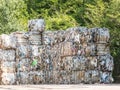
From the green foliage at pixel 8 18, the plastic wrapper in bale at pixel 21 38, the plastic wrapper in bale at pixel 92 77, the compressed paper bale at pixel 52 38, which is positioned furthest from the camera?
Result: the green foliage at pixel 8 18

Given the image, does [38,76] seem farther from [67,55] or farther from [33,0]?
[33,0]

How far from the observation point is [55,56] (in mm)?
25719

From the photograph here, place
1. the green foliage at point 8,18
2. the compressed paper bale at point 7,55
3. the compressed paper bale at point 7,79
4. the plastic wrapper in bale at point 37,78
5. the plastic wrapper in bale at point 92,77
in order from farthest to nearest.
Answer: the green foliage at point 8,18
the plastic wrapper in bale at point 37,78
the compressed paper bale at point 7,55
the compressed paper bale at point 7,79
the plastic wrapper in bale at point 92,77

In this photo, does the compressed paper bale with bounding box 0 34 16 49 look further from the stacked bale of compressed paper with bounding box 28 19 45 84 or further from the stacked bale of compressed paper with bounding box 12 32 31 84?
the stacked bale of compressed paper with bounding box 28 19 45 84

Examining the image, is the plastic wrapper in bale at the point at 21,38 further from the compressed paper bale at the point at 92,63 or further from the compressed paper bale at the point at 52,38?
the compressed paper bale at the point at 92,63

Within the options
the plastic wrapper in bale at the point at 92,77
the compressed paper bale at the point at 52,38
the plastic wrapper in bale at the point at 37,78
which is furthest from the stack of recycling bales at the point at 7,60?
the plastic wrapper in bale at the point at 92,77

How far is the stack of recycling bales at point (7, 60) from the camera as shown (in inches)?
998

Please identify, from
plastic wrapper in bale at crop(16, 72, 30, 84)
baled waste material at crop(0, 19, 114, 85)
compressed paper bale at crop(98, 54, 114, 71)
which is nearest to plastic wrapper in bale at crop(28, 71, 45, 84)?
baled waste material at crop(0, 19, 114, 85)

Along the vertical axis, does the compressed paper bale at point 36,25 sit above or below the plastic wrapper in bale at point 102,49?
above

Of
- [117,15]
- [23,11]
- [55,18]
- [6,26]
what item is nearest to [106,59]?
[117,15]

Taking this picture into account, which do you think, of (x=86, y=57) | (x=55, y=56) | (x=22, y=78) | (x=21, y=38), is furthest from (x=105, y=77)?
(x=21, y=38)

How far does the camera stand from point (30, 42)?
25.8 m

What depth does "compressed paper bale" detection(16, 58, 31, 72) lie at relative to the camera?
25.6m

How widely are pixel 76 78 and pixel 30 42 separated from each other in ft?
9.21
